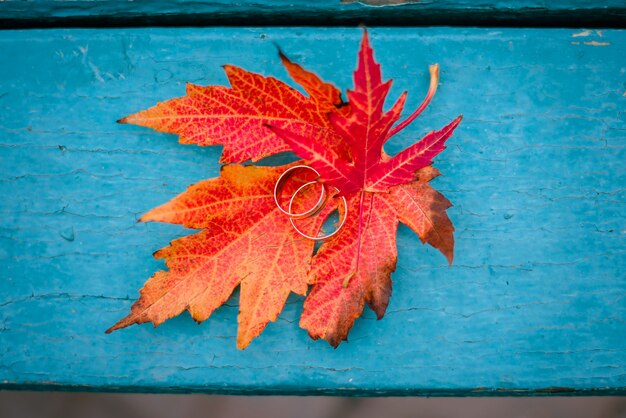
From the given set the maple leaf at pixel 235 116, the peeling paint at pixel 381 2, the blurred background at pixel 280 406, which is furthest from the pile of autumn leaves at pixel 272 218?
the blurred background at pixel 280 406

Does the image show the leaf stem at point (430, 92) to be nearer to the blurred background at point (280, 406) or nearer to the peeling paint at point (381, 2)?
the peeling paint at point (381, 2)

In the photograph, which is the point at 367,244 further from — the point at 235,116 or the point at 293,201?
the point at 235,116

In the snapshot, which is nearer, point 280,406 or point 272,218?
point 272,218

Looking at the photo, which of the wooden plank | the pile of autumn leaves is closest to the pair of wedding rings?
the pile of autumn leaves

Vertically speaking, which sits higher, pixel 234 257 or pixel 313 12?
pixel 313 12

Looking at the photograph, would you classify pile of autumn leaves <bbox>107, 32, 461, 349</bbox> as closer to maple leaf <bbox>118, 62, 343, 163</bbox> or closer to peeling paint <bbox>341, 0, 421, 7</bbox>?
maple leaf <bbox>118, 62, 343, 163</bbox>

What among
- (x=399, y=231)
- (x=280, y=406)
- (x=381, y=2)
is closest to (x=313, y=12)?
(x=381, y=2)
